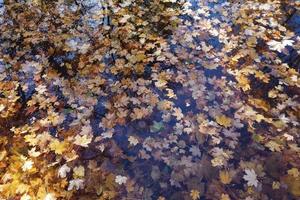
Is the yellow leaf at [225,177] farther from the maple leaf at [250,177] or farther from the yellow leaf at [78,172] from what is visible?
the yellow leaf at [78,172]

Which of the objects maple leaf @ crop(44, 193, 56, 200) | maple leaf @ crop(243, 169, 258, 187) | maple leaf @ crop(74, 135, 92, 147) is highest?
maple leaf @ crop(243, 169, 258, 187)

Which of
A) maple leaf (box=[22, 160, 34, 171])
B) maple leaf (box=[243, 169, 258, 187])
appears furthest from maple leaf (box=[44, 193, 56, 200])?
maple leaf (box=[243, 169, 258, 187])

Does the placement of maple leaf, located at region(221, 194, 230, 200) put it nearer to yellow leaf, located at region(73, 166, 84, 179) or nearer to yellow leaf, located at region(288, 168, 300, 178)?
yellow leaf, located at region(288, 168, 300, 178)

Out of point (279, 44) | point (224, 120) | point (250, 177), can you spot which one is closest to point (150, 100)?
point (224, 120)

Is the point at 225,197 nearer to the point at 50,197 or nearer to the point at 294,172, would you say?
the point at 294,172

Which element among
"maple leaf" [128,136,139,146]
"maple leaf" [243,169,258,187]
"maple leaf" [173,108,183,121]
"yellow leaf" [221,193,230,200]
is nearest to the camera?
"yellow leaf" [221,193,230,200]

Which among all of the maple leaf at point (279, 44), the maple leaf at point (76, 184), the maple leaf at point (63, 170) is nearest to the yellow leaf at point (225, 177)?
the maple leaf at point (76, 184)

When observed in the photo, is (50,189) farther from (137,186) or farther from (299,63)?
(299,63)
